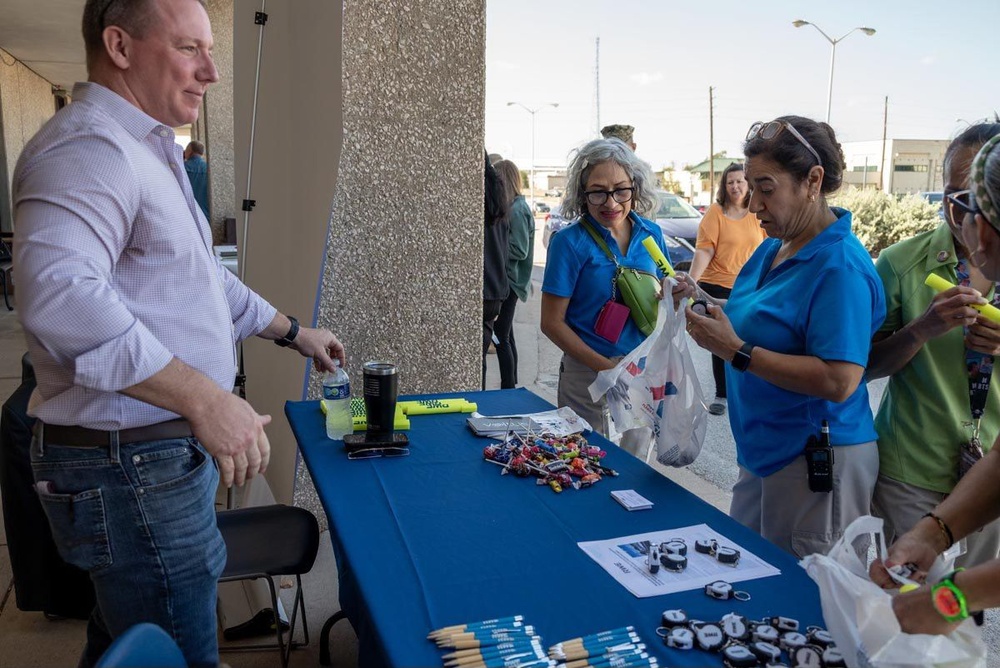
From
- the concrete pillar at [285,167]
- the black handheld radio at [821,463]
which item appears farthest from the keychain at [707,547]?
the concrete pillar at [285,167]

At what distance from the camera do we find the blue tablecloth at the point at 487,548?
3.99 ft

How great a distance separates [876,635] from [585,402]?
1.91m

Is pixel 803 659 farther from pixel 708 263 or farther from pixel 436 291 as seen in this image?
pixel 708 263

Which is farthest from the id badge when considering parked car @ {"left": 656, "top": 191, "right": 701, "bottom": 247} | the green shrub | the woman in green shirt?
the green shrub

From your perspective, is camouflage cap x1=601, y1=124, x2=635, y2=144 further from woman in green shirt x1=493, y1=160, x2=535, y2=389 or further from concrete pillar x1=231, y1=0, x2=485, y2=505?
woman in green shirt x1=493, y1=160, x2=535, y2=389

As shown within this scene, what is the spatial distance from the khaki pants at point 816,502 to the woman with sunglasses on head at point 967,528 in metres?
0.41

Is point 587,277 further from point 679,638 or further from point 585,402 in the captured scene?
point 679,638

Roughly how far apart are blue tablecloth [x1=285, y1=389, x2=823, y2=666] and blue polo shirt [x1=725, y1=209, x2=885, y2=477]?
0.34 metres

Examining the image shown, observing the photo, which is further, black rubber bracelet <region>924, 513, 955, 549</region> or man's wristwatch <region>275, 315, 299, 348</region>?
man's wristwatch <region>275, 315, 299, 348</region>

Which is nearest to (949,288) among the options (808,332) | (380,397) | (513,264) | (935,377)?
(935,377)

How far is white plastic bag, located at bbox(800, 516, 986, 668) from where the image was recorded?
3.32 feet

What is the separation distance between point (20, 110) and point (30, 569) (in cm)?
1547

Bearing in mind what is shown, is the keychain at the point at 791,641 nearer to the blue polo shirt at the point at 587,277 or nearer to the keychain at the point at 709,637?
the keychain at the point at 709,637

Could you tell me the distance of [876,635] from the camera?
1.02 metres
